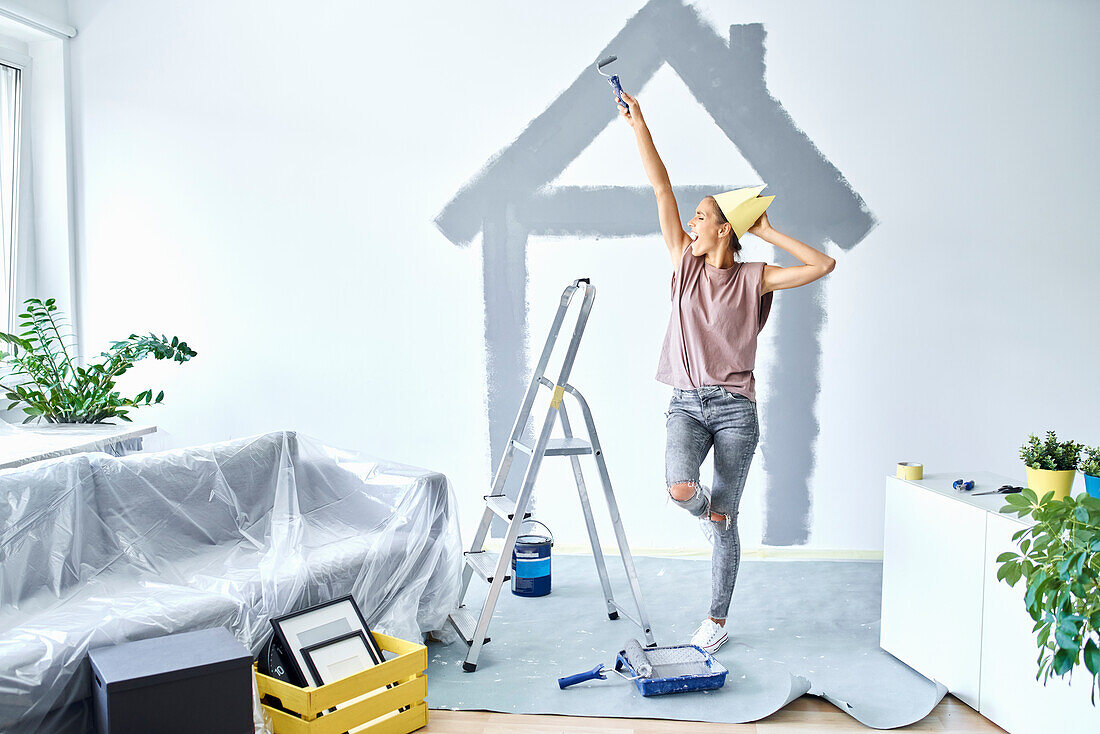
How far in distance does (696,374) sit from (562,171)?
145cm

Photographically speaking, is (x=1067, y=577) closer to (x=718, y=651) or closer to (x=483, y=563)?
(x=718, y=651)

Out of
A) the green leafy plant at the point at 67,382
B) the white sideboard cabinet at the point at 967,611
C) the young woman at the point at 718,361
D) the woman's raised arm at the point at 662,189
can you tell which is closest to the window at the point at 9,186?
the green leafy plant at the point at 67,382

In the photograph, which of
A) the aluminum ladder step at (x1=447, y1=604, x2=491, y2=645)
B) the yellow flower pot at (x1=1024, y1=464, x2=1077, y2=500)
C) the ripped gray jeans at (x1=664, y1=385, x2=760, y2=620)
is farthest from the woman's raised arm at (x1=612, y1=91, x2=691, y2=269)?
the aluminum ladder step at (x1=447, y1=604, x2=491, y2=645)

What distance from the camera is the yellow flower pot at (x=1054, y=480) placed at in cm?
209

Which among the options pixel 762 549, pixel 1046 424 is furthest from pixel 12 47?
pixel 1046 424

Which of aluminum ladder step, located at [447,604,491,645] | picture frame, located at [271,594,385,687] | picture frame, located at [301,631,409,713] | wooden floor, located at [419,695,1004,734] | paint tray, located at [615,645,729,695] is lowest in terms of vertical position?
wooden floor, located at [419,695,1004,734]

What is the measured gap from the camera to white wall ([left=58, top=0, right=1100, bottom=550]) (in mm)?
3434

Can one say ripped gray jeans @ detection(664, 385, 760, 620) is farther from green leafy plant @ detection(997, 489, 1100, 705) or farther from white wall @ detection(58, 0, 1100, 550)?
white wall @ detection(58, 0, 1100, 550)

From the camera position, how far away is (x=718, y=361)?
251 cm

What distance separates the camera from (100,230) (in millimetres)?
3893

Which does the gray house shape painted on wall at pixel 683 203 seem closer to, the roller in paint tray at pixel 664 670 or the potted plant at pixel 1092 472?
the roller in paint tray at pixel 664 670

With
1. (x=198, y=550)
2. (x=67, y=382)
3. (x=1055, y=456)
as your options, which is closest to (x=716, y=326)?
(x=1055, y=456)

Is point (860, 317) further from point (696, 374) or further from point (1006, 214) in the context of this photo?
point (696, 374)

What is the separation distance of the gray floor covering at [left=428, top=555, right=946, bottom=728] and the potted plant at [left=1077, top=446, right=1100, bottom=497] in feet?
2.20
